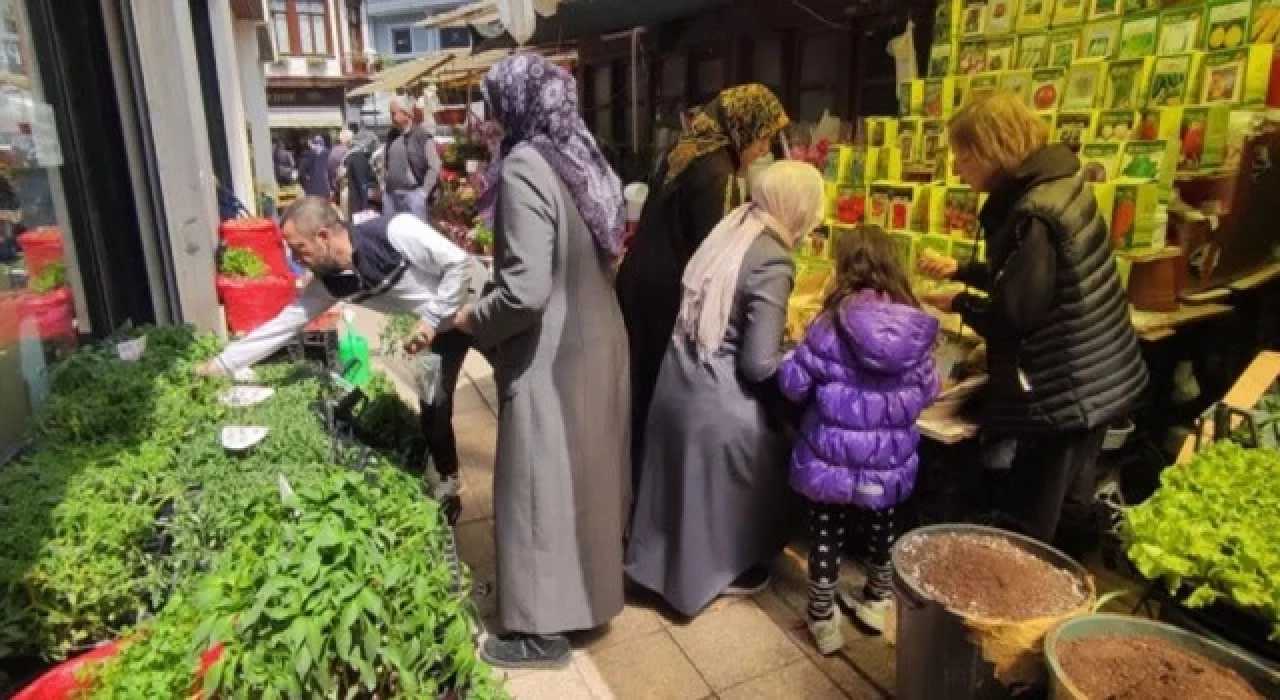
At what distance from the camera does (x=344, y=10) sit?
2834cm

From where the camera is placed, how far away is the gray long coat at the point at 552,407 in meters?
2.31

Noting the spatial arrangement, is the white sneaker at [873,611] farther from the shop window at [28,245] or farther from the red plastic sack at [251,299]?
the red plastic sack at [251,299]

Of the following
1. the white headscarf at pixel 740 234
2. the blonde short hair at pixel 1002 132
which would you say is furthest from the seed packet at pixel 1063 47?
the white headscarf at pixel 740 234

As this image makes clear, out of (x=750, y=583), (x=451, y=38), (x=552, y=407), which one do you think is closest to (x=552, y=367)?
(x=552, y=407)

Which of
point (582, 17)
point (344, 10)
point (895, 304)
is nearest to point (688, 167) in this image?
point (895, 304)

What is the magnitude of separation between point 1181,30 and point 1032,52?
56 cm

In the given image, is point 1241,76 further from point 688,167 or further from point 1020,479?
point 688,167

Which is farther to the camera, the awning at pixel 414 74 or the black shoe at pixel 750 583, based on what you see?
the awning at pixel 414 74


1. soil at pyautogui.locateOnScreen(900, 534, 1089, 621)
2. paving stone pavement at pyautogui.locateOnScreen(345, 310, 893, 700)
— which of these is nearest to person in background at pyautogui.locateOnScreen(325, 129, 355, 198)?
paving stone pavement at pyautogui.locateOnScreen(345, 310, 893, 700)

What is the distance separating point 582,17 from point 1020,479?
5183 mm

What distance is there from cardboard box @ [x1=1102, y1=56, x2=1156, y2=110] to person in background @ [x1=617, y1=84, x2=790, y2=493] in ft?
4.25

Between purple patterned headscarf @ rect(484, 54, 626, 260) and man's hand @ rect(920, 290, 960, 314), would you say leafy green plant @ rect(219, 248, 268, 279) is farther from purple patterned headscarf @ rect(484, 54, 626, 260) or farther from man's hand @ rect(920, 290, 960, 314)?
man's hand @ rect(920, 290, 960, 314)

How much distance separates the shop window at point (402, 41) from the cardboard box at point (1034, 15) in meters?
36.6

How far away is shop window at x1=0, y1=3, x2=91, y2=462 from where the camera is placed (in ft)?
8.64
